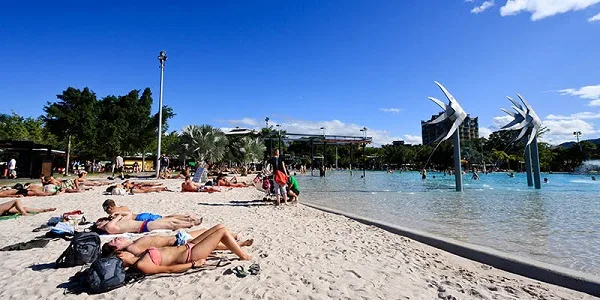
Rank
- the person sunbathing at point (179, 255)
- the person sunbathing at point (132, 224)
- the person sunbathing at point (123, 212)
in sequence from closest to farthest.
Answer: the person sunbathing at point (179, 255) → the person sunbathing at point (132, 224) → the person sunbathing at point (123, 212)

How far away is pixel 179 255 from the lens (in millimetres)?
3781

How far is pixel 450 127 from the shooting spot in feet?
56.9

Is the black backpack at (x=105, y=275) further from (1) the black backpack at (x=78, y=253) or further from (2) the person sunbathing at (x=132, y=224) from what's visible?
(2) the person sunbathing at (x=132, y=224)

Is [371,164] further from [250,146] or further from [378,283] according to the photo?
[378,283]

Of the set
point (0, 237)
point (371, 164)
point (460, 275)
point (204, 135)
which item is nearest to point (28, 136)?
point (204, 135)

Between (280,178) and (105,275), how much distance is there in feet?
22.9

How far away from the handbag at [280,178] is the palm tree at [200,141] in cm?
2713

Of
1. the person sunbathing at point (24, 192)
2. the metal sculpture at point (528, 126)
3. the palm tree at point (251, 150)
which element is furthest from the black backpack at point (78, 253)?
the palm tree at point (251, 150)

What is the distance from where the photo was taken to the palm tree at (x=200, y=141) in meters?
35.9

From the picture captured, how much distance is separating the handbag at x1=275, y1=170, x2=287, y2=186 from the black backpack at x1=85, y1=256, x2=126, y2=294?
262 inches

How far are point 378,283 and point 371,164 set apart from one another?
9672 cm

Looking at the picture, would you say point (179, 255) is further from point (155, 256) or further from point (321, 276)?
point (321, 276)

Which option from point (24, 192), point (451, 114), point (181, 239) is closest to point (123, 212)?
point (181, 239)

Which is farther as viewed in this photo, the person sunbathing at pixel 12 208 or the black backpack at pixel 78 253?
the person sunbathing at pixel 12 208
